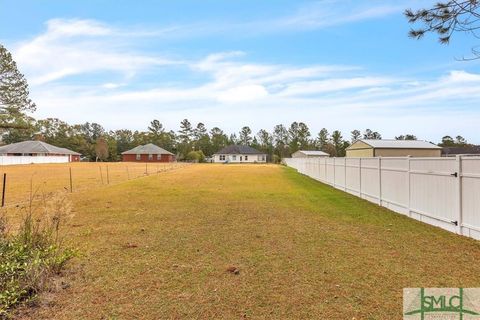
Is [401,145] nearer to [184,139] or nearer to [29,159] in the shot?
[29,159]

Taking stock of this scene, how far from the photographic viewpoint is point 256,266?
5.28m

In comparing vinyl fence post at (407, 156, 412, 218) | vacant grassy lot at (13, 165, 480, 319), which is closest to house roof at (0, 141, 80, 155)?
vacant grassy lot at (13, 165, 480, 319)

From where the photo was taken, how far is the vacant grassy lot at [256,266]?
151 inches

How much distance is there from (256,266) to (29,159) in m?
68.9

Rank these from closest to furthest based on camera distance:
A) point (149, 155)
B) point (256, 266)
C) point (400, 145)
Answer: point (256, 266) → point (400, 145) → point (149, 155)

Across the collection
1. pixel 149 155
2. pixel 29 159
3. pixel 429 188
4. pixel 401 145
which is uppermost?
pixel 401 145

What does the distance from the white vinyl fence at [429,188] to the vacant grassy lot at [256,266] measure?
35 cm

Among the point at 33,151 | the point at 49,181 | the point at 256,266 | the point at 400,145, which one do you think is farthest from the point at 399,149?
the point at 33,151

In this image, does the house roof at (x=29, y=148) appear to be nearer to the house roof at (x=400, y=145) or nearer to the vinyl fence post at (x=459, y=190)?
the house roof at (x=400, y=145)

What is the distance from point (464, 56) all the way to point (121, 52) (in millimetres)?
16483

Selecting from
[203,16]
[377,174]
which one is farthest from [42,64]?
[377,174]

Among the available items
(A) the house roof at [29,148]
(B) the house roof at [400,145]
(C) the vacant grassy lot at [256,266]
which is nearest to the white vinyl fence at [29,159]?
(A) the house roof at [29,148]

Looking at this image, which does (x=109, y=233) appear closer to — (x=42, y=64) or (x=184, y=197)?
(x=184, y=197)

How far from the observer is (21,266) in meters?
4.19
